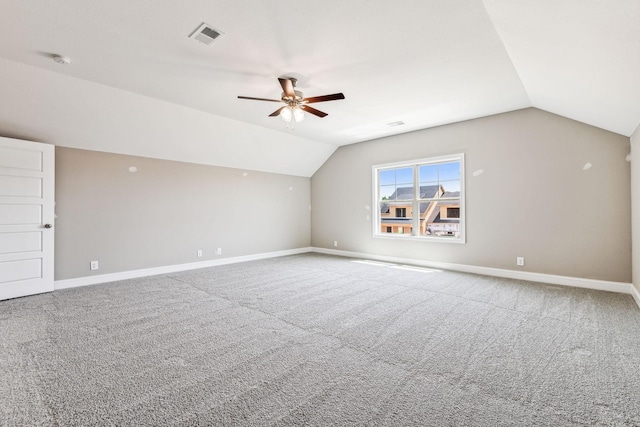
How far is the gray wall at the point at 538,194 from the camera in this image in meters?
3.90

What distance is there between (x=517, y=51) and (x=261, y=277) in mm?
4483

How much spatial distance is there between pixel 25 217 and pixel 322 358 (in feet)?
14.6

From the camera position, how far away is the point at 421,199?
5855mm

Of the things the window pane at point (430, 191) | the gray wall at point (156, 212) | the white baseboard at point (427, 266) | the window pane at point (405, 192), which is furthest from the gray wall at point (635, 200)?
the gray wall at point (156, 212)

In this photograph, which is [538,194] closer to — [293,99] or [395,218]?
[395,218]

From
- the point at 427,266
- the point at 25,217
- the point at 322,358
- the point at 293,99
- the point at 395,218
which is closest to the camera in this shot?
the point at 322,358

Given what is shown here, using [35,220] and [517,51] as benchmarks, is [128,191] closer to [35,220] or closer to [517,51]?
[35,220]

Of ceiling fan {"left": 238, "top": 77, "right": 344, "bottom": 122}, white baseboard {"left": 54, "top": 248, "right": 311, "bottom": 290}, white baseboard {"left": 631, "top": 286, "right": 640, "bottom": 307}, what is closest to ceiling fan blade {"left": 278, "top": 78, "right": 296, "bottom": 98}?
ceiling fan {"left": 238, "top": 77, "right": 344, "bottom": 122}

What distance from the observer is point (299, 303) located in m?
3.53

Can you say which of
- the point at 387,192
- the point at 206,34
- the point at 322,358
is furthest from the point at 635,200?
the point at 206,34

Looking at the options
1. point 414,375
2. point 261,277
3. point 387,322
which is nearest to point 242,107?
point 261,277

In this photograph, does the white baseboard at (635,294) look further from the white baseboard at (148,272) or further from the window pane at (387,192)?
the white baseboard at (148,272)

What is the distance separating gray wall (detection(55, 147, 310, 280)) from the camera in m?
4.34

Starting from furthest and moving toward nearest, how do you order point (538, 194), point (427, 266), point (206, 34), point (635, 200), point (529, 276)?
1. point (427, 266)
2. point (529, 276)
3. point (538, 194)
4. point (635, 200)
5. point (206, 34)
